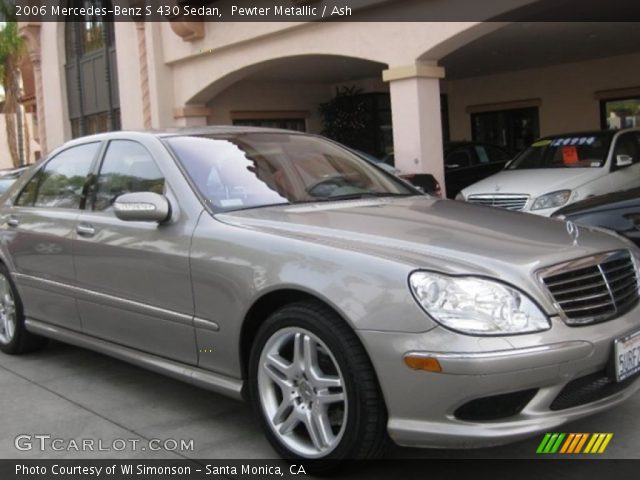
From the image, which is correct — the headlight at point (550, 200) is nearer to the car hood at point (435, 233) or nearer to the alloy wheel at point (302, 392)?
the car hood at point (435, 233)

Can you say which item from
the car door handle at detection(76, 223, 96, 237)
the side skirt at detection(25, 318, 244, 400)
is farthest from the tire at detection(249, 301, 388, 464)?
the car door handle at detection(76, 223, 96, 237)

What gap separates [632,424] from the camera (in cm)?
365

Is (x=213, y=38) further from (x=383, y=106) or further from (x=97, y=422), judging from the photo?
(x=97, y=422)

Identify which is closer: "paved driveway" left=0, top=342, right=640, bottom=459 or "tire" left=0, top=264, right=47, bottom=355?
"paved driveway" left=0, top=342, right=640, bottom=459

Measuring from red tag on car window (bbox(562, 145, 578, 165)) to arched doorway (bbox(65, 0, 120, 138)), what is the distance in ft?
37.6

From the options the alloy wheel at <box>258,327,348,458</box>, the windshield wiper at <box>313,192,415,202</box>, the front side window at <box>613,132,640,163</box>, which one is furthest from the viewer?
the front side window at <box>613,132,640,163</box>

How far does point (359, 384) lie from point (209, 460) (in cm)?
102

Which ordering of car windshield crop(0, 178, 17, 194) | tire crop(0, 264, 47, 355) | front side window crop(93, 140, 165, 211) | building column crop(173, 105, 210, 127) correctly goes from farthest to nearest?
building column crop(173, 105, 210, 127), car windshield crop(0, 178, 17, 194), tire crop(0, 264, 47, 355), front side window crop(93, 140, 165, 211)

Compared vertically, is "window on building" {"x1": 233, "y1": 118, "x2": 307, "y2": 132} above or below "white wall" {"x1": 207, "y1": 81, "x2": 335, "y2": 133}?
below

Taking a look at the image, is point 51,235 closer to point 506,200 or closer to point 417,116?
point 506,200

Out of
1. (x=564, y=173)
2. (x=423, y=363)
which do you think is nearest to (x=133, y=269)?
(x=423, y=363)

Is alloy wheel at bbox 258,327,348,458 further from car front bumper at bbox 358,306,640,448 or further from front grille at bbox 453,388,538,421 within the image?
front grille at bbox 453,388,538,421

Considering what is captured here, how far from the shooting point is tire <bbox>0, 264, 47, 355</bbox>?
5.38 m

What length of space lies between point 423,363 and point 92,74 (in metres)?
17.6
